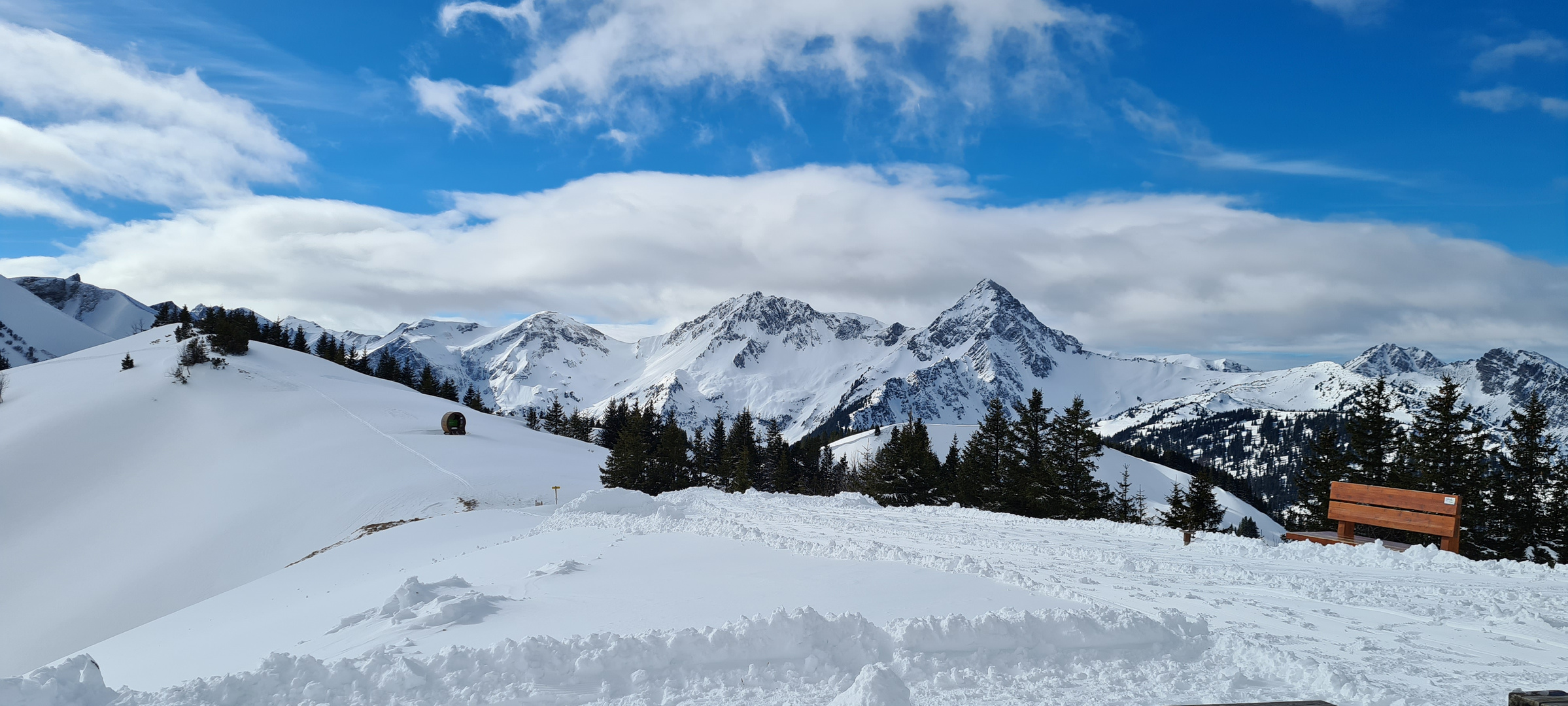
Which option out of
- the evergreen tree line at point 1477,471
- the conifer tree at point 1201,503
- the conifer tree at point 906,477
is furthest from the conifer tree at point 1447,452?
the conifer tree at point 906,477

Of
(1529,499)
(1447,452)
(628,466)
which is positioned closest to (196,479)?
(628,466)

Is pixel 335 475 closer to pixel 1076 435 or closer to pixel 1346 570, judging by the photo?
pixel 1076 435

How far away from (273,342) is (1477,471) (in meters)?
109

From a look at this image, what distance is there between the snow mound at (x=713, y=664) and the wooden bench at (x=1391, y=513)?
912 centimetres

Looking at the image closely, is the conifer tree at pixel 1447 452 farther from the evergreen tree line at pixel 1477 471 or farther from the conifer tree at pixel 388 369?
the conifer tree at pixel 388 369

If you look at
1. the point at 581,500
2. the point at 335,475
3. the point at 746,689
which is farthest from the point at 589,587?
the point at 335,475

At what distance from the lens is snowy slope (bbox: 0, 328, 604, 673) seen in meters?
25.8

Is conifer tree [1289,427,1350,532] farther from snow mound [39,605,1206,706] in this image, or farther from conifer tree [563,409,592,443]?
conifer tree [563,409,592,443]

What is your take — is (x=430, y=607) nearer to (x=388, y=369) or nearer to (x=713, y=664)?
(x=713, y=664)

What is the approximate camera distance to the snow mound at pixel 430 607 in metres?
7.66

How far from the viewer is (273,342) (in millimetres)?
88312

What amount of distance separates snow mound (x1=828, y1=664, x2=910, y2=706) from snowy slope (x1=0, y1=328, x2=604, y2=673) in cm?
2729

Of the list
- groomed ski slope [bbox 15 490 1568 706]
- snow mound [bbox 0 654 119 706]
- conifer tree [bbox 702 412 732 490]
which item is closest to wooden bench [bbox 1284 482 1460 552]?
groomed ski slope [bbox 15 490 1568 706]

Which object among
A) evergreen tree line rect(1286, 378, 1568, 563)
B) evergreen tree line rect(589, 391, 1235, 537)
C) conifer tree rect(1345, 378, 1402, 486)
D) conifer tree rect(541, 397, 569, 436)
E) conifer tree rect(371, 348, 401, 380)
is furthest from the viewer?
conifer tree rect(371, 348, 401, 380)
